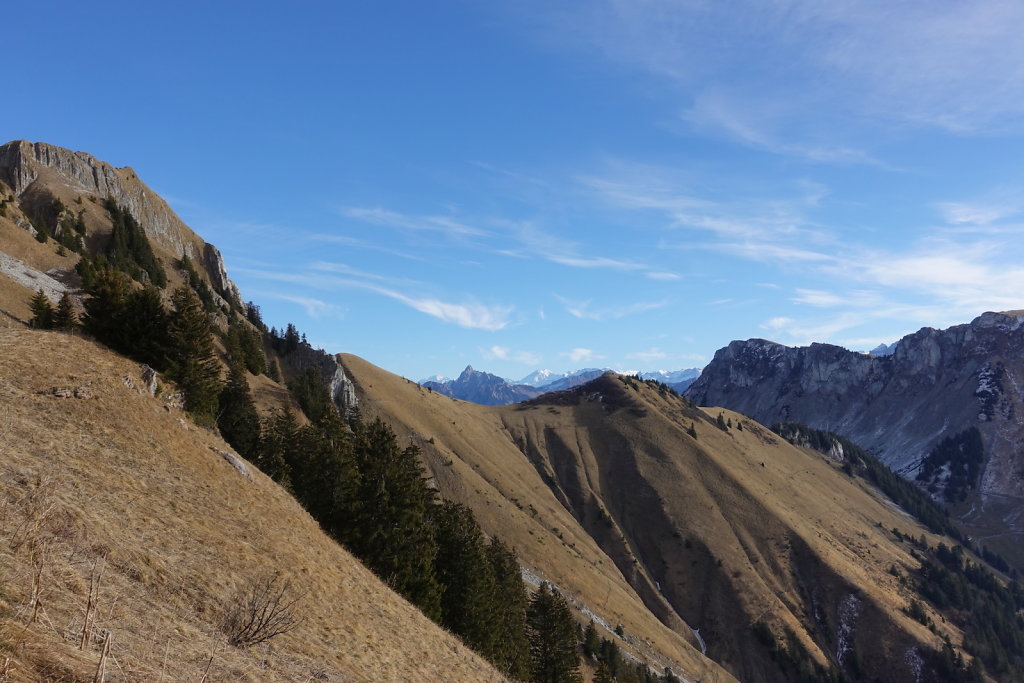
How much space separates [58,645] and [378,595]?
19.9 metres

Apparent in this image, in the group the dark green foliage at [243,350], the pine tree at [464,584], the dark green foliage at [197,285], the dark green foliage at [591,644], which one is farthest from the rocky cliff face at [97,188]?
the pine tree at [464,584]

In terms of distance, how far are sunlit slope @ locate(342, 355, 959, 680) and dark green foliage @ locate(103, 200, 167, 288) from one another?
160 ft

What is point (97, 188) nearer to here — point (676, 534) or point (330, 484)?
point (330, 484)

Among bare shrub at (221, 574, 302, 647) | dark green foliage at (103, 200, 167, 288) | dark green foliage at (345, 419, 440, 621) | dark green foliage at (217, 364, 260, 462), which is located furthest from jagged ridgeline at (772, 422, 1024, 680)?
dark green foliage at (103, 200, 167, 288)

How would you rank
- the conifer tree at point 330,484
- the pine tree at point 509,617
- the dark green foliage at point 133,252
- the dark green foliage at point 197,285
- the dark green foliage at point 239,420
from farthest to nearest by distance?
the dark green foliage at point 197,285, the dark green foliage at point 133,252, the dark green foliage at point 239,420, the pine tree at point 509,617, the conifer tree at point 330,484

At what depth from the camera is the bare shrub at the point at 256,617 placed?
1534cm

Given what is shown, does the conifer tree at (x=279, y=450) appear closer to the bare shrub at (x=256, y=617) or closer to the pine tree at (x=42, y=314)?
the pine tree at (x=42, y=314)

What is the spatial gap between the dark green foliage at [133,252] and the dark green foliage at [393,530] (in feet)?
238

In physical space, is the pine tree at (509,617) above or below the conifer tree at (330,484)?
below

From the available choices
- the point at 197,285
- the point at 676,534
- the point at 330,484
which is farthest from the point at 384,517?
the point at 676,534

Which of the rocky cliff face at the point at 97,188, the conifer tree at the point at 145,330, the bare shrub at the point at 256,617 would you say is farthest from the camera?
the rocky cliff face at the point at 97,188

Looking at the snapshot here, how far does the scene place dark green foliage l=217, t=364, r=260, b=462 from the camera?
4731cm

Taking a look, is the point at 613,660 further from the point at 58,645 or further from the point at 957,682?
Result: the point at 957,682

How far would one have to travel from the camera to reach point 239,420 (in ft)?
161
